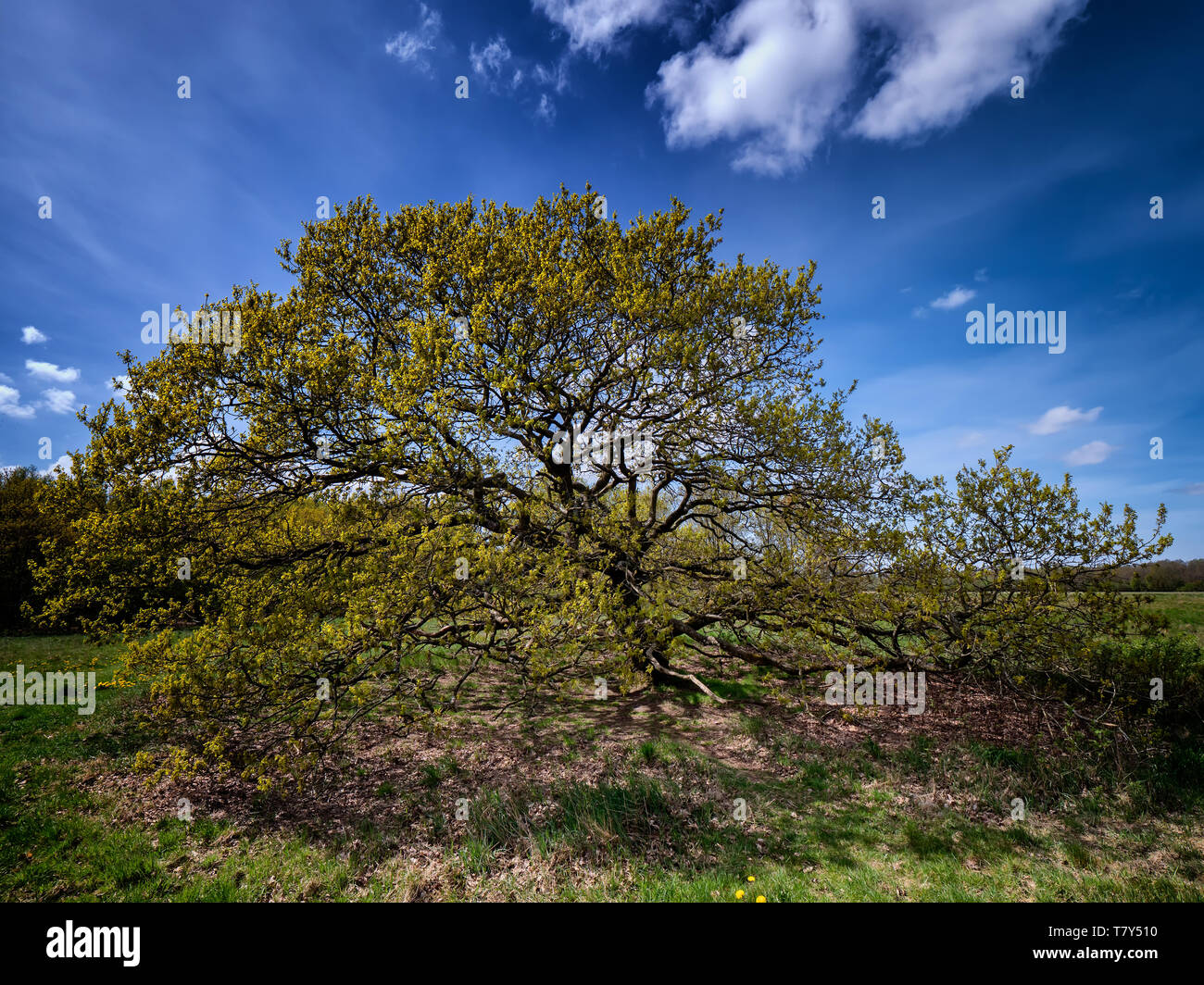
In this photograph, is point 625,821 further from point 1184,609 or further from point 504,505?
point 1184,609

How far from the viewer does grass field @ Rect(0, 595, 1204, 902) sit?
5.21m

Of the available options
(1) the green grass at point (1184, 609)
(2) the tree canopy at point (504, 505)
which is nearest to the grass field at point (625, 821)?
(2) the tree canopy at point (504, 505)

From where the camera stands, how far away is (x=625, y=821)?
6168 millimetres

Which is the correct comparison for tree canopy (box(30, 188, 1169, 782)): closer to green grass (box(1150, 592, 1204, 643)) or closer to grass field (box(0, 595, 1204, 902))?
grass field (box(0, 595, 1204, 902))

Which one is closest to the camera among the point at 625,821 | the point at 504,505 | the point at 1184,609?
the point at 625,821

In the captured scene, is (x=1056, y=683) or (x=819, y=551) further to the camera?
(x=819, y=551)

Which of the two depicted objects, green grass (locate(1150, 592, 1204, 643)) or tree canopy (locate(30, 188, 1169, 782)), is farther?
green grass (locate(1150, 592, 1204, 643))

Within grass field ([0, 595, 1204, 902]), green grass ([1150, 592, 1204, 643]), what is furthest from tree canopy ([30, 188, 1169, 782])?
green grass ([1150, 592, 1204, 643])

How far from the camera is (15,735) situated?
9.03m

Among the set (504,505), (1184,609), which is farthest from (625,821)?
(1184,609)

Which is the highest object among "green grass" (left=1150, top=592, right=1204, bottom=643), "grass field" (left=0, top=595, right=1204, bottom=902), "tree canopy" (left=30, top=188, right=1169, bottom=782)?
"tree canopy" (left=30, top=188, right=1169, bottom=782)
